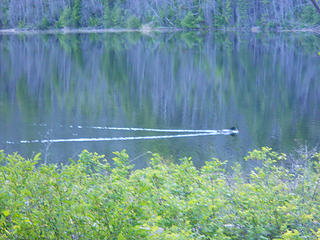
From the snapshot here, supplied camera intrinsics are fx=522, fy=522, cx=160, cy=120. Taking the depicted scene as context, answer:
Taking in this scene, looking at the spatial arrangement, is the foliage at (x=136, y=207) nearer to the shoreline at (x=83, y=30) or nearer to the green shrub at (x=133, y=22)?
the green shrub at (x=133, y=22)

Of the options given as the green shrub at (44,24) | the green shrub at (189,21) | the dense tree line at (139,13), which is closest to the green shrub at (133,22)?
the dense tree line at (139,13)

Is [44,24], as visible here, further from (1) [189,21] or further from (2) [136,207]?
(2) [136,207]

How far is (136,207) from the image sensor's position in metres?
4.31

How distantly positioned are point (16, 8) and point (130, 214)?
72.4m

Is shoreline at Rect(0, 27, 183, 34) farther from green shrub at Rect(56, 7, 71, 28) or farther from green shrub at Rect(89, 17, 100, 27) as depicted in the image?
green shrub at Rect(56, 7, 71, 28)

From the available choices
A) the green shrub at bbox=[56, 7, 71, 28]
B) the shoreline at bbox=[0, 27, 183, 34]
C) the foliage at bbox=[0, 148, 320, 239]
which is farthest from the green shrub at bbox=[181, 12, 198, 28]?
the foliage at bbox=[0, 148, 320, 239]

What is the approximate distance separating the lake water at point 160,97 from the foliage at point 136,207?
123 inches

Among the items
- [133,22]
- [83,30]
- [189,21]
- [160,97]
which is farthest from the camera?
[83,30]

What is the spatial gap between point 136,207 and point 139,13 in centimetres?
7171

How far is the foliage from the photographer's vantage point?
4199 mm

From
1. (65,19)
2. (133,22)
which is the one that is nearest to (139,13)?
(133,22)

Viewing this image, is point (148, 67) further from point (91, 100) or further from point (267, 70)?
point (91, 100)

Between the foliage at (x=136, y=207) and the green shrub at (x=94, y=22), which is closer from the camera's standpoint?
the foliage at (x=136, y=207)

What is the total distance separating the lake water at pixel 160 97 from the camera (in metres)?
16.8
